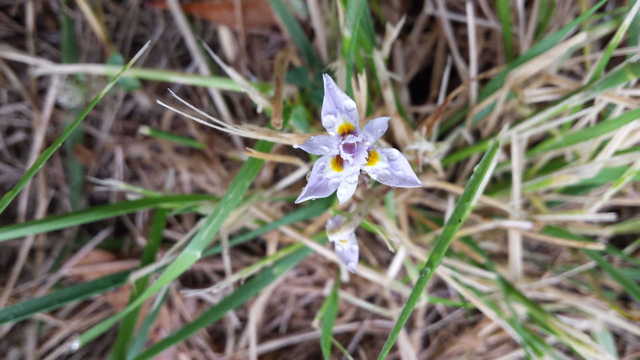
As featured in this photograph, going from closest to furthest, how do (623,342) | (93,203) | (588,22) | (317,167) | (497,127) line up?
(317,167) < (588,22) < (497,127) < (623,342) < (93,203)

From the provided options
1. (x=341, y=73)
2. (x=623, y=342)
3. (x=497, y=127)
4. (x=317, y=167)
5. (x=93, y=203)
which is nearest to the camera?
(x=317, y=167)

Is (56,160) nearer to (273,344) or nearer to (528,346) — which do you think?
(273,344)

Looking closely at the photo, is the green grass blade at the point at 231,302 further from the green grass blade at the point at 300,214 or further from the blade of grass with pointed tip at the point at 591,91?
the blade of grass with pointed tip at the point at 591,91

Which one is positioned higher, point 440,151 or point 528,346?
point 440,151

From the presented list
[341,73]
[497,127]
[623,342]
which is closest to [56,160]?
[341,73]

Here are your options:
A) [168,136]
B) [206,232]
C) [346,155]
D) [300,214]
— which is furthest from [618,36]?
[168,136]

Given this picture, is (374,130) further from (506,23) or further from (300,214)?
(506,23)
